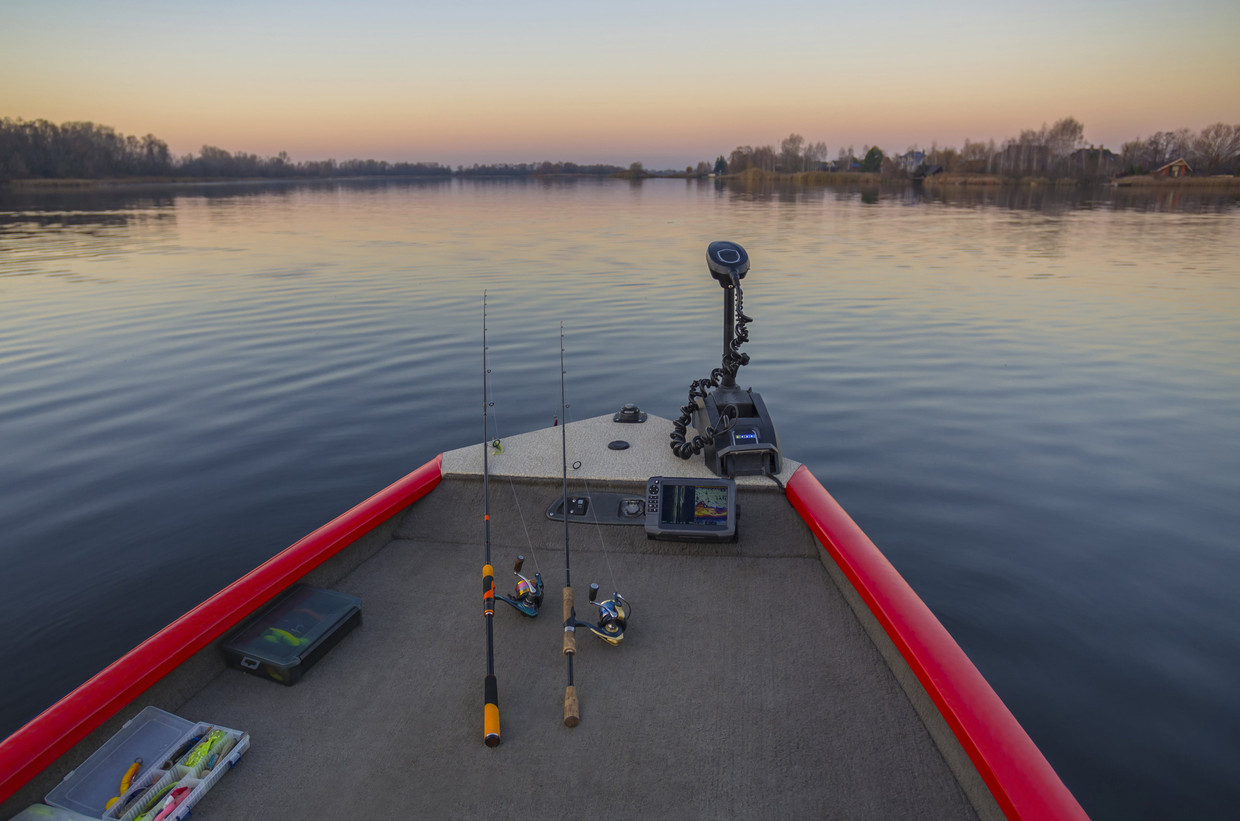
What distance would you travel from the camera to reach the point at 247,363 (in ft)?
36.4

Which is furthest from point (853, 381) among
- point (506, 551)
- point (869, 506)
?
point (506, 551)

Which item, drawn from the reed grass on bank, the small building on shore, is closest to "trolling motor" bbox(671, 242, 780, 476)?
the reed grass on bank

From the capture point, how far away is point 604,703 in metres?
3.05

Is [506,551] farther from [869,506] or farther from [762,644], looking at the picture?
[869,506]

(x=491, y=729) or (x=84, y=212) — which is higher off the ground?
(x=84, y=212)

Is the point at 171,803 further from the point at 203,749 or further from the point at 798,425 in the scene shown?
the point at 798,425

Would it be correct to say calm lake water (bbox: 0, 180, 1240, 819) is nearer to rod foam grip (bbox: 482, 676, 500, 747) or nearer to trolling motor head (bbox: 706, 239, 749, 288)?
trolling motor head (bbox: 706, 239, 749, 288)

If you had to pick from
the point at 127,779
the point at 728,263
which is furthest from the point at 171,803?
the point at 728,263

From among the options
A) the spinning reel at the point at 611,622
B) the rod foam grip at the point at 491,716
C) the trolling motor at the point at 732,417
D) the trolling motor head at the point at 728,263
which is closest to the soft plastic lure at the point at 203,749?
the rod foam grip at the point at 491,716

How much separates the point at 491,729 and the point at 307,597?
1468 mm

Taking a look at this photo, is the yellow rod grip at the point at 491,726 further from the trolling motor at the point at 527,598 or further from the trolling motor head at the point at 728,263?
the trolling motor head at the point at 728,263

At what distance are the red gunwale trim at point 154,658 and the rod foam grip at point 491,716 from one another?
134 cm

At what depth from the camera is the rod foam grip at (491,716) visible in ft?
9.01

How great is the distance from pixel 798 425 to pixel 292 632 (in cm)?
680
